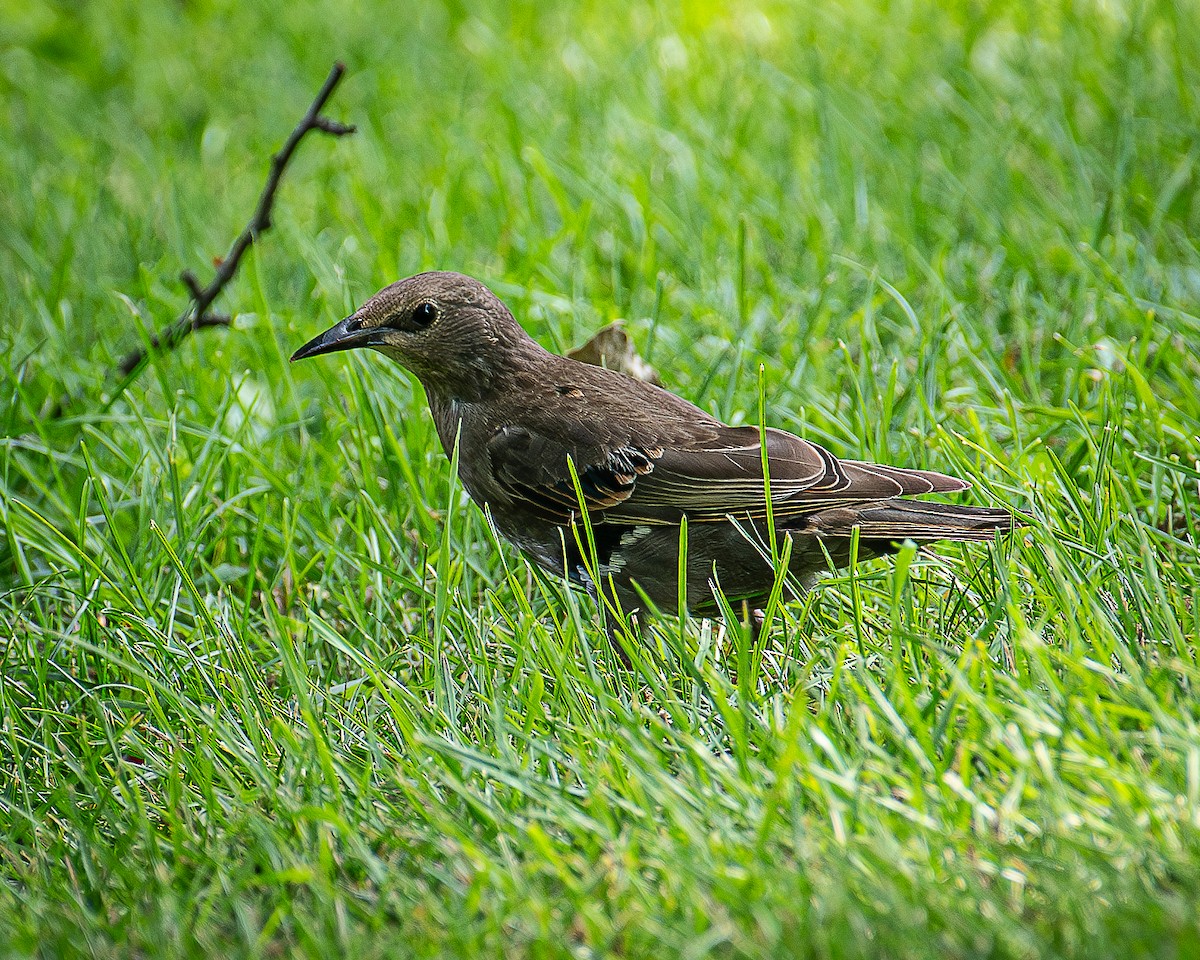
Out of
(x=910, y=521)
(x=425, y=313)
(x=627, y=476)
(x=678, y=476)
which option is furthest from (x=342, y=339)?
(x=910, y=521)

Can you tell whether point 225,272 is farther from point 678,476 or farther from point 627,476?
point 678,476

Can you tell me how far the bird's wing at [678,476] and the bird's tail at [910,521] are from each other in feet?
0.20

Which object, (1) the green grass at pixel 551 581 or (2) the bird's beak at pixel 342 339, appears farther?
(2) the bird's beak at pixel 342 339

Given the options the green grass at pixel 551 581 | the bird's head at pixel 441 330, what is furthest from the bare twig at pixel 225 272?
the bird's head at pixel 441 330

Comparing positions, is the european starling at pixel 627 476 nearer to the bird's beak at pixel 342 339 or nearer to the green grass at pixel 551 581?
the bird's beak at pixel 342 339

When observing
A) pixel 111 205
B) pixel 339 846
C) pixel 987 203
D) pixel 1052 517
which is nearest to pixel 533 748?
pixel 339 846

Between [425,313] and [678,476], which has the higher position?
[425,313]

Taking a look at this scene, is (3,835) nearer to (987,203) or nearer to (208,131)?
Answer: (987,203)

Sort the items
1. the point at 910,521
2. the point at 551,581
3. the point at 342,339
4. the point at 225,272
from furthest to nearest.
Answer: the point at 225,272 → the point at 551,581 → the point at 342,339 → the point at 910,521

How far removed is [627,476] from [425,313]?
2.75 feet

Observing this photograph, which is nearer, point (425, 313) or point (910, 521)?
point (910, 521)

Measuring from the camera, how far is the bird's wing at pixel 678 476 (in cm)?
380

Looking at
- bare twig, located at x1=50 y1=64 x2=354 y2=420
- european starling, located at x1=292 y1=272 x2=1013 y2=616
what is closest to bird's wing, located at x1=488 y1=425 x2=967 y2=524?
european starling, located at x1=292 y1=272 x2=1013 y2=616

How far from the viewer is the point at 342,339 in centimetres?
Answer: 404
